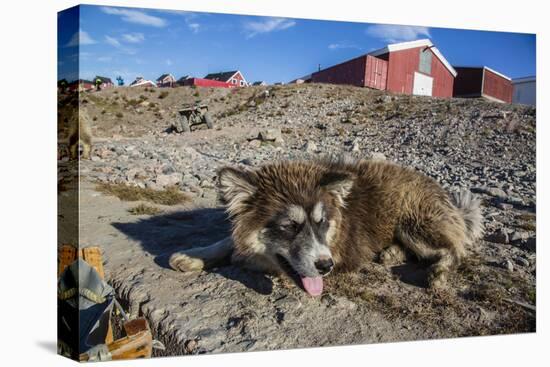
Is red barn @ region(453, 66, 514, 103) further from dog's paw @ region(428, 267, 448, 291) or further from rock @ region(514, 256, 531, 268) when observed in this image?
dog's paw @ region(428, 267, 448, 291)

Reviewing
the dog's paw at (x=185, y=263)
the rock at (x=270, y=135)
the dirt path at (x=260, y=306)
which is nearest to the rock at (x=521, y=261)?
the dirt path at (x=260, y=306)

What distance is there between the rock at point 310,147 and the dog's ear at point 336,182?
1.25m

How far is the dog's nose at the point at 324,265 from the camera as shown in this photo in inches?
149

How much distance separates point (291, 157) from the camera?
5344 millimetres

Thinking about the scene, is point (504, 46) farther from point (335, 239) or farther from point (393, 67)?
point (335, 239)

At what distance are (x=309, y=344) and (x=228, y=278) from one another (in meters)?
Answer: 0.94

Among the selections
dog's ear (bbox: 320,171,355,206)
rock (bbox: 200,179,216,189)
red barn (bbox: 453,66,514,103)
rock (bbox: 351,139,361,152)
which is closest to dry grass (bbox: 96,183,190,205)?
rock (bbox: 200,179,216,189)

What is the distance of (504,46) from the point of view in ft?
18.5

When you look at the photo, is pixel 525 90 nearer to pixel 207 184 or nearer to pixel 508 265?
pixel 508 265

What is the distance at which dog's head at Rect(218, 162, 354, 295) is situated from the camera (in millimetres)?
3959

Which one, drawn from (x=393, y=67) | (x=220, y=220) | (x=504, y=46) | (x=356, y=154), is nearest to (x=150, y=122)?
(x=220, y=220)

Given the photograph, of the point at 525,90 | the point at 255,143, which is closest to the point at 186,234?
the point at 255,143

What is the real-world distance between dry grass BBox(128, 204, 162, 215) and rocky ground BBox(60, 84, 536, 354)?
14mm

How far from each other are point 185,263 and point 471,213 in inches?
119
